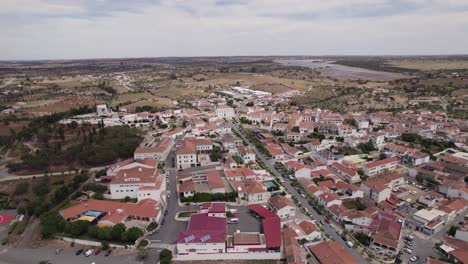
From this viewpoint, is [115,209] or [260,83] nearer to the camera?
[115,209]

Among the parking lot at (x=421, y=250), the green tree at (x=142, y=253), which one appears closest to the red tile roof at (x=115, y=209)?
the green tree at (x=142, y=253)

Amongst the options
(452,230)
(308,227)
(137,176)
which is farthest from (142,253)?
(452,230)

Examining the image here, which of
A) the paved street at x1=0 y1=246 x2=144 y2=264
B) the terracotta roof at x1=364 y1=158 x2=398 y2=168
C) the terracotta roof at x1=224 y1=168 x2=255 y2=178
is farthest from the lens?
the terracotta roof at x1=364 y1=158 x2=398 y2=168

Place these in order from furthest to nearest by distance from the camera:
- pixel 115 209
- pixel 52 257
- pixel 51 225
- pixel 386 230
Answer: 1. pixel 115 209
2. pixel 51 225
3. pixel 386 230
4. pixel 52 257

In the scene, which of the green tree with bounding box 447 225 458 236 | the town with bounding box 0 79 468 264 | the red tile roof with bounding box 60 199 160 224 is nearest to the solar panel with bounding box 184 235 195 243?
the town with bounding box 0 79 468 264

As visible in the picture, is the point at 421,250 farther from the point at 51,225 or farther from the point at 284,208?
the point at 51,225

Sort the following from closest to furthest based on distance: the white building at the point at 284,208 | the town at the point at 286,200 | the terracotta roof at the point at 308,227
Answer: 1. the town at the point at 286,200
2. the terracotta roof at the point at 308,227
3. the white building at the point at 284,208

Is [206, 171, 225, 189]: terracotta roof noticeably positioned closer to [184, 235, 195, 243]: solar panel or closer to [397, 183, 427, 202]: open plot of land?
[184, 235, 195, 243]: solar panel

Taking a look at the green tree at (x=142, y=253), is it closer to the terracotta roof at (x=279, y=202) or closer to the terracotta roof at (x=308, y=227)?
the terracotta roof at (x=279, y=202)

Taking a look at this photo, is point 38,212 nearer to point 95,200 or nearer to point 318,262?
point 95,200

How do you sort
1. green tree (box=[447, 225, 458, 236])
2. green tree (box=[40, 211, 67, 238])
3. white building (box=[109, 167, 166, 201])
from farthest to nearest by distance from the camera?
white building (box=[109, 167, 166, 201]) → green tree (box=[40, 211, 67, 238]) → green tree (box=[447, 225, 458, 236])
